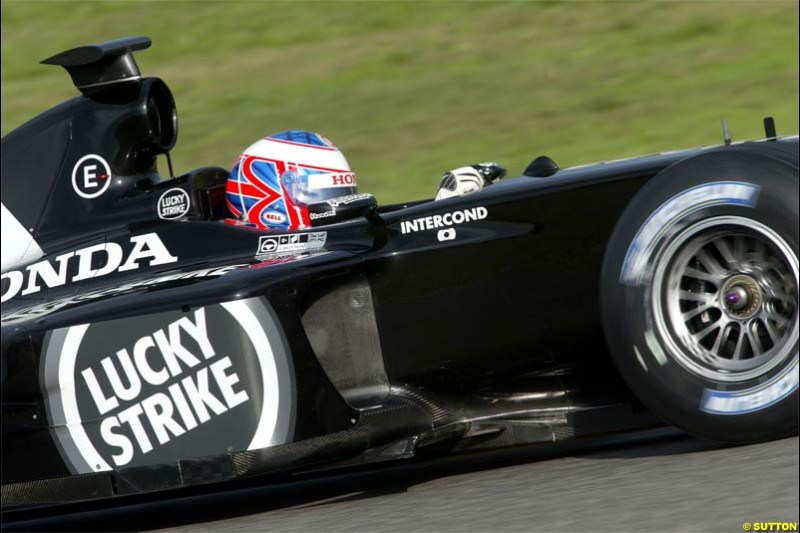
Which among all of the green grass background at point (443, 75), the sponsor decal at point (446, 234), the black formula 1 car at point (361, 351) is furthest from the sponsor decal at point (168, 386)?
the green grass background at point (443, 75)

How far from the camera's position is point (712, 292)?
3855 millimetres

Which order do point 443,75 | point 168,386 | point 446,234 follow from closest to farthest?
point 168,386 → point 446,234 → point 443,75

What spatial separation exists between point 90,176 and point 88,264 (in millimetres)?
592

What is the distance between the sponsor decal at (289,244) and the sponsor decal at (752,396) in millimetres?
1581

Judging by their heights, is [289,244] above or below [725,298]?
above

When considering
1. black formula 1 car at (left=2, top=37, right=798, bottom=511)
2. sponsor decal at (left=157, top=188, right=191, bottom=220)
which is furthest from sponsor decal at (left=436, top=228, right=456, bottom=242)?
sponsor decal at (left=157, top=188, right=191, bottom=220)

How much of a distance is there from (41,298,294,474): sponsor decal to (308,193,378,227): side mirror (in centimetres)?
67

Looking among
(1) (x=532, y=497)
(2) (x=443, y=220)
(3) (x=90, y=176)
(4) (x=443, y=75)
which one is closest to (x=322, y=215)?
(2) (x=443, y=220)

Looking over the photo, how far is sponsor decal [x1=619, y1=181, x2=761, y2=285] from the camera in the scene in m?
3.78

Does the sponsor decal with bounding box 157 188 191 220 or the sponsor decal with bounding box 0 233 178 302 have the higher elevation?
the sponsor decal with bounding box 157 188 191 220

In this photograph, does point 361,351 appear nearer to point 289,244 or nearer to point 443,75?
point 289,244

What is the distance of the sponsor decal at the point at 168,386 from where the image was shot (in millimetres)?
4137

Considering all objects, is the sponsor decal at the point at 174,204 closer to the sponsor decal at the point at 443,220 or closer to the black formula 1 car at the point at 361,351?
the black formula 1 car at the point at 361,351

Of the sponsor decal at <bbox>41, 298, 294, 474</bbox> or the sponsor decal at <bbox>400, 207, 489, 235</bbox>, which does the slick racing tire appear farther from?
the sponsor decal at <bbox>41, 298, 294, 474</bbox>
